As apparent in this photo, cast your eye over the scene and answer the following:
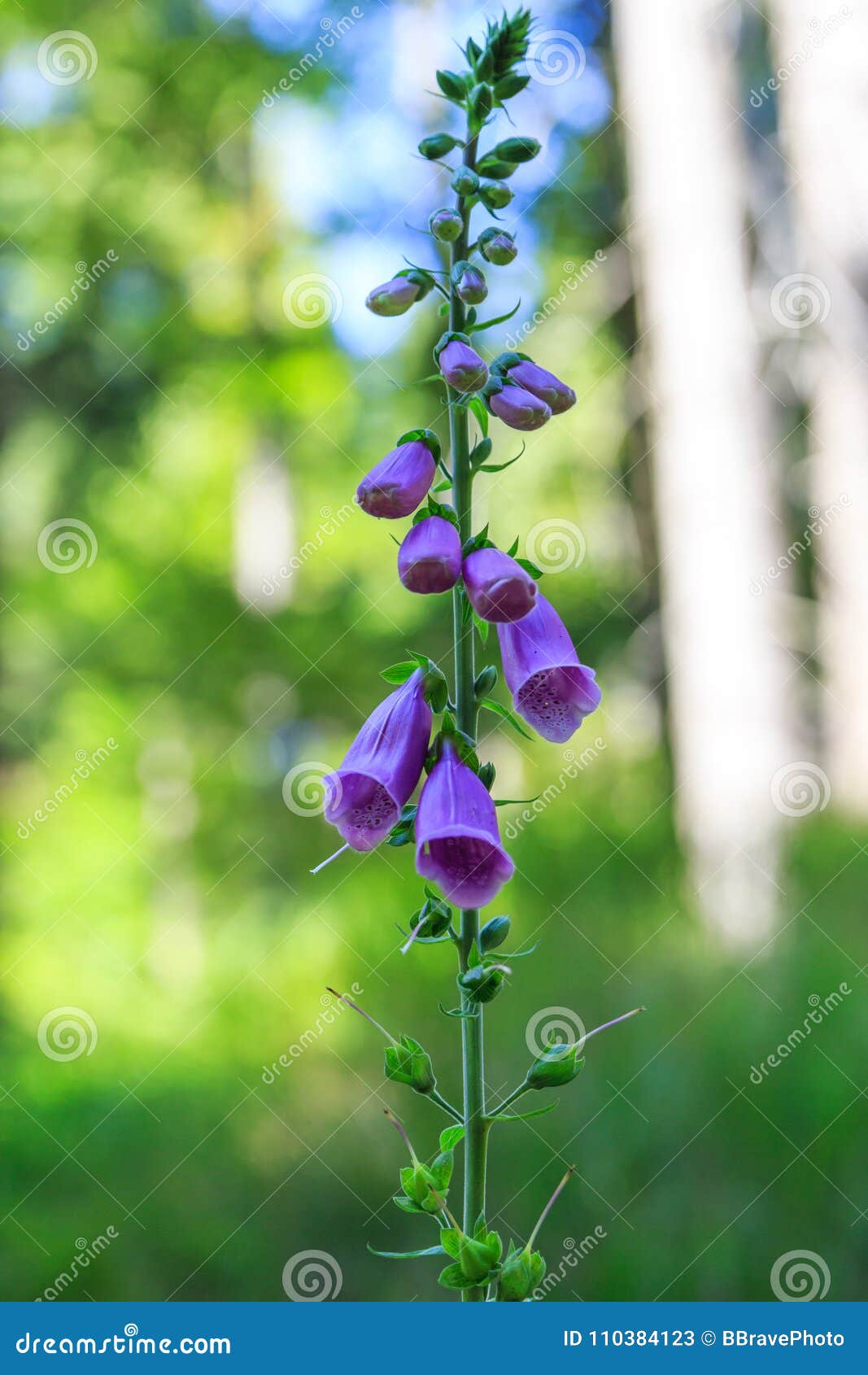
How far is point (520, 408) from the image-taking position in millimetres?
1002

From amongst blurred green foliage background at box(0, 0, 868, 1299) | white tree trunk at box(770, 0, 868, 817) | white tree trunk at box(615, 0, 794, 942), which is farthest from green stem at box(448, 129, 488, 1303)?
white tree trunk at box(770, 0, 868, 817)

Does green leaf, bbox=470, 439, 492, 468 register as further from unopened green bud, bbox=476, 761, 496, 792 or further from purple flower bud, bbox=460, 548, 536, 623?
unopened green bud, bbox=476, 761, 496, 792

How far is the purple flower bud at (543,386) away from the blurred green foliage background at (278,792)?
7.54 ft

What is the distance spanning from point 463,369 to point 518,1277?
79cm

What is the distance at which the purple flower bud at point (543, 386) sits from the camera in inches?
40.7

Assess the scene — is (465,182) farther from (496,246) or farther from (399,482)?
(399,482)

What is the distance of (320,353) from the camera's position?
7.03 metres

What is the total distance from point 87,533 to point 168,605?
96 cm

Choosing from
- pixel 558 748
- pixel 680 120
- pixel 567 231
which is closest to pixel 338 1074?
pixel 558 748

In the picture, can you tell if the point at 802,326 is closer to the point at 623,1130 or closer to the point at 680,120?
the point at 680,120

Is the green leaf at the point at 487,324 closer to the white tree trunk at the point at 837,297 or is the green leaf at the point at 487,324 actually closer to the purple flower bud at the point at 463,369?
the purple flower bud at the point at 463,369

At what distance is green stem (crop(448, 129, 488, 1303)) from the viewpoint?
87 centimetres

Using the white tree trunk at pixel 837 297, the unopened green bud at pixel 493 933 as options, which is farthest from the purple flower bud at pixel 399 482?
the white tree trunk at pixel 837 297

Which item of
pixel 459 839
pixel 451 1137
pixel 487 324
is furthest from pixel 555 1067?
pixel 487 324
